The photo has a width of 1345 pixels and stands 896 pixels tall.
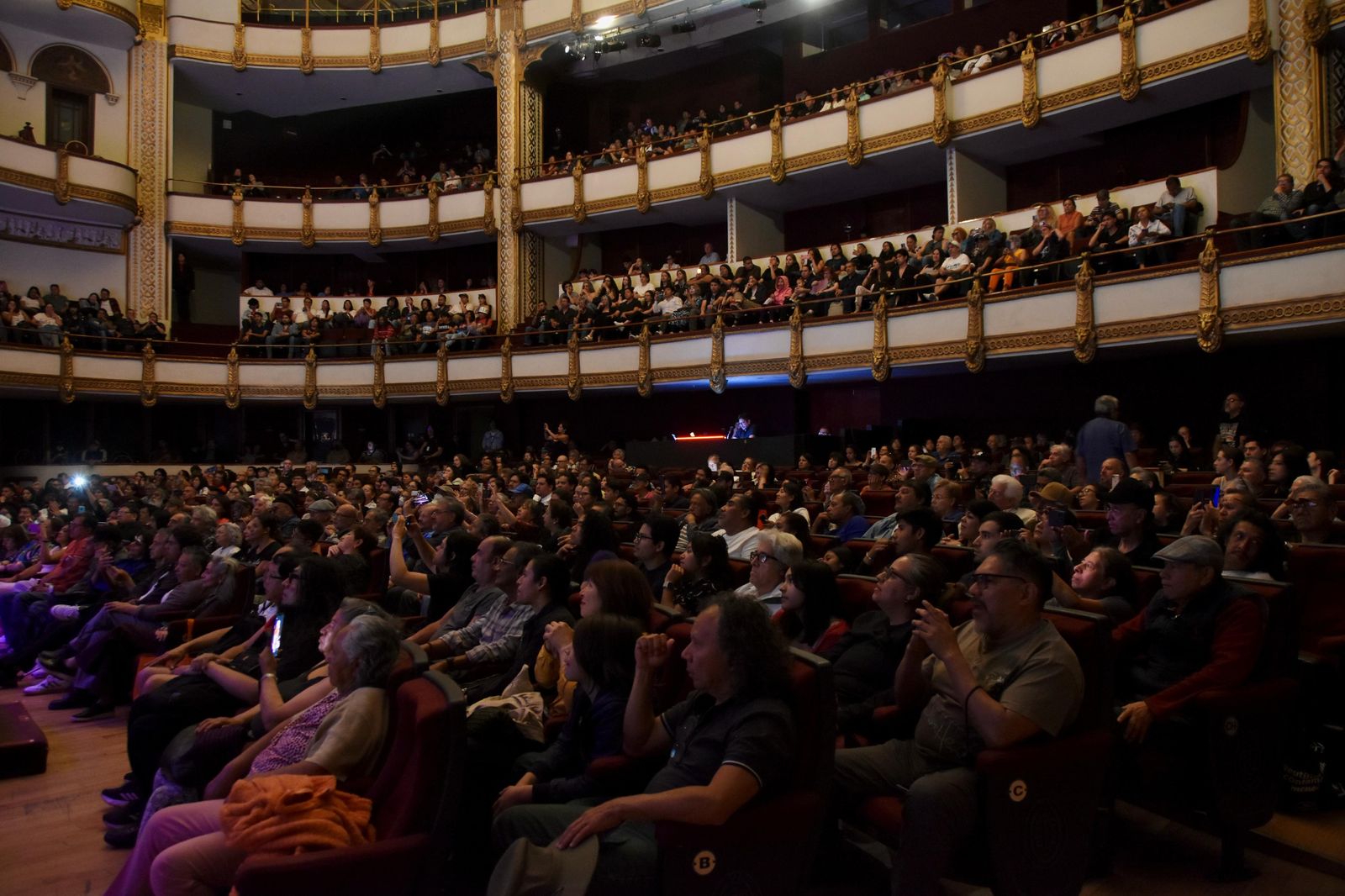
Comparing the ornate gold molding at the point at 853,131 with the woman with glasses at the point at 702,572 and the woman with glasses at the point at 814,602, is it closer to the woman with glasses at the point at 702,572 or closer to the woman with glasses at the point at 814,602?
the woman with glasses at the point at 702,572

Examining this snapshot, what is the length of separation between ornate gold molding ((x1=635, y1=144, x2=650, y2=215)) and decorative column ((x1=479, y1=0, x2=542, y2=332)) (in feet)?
8.11

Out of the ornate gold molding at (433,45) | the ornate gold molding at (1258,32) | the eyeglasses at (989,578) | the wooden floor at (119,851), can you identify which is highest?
the ornate gold molding at (433,45)

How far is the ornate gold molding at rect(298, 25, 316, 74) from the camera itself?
55.3 ft

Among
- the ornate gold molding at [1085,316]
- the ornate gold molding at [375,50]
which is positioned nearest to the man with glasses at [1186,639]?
the ornate gold molding at [1085,316]

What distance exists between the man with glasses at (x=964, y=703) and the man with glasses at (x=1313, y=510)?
190 cm

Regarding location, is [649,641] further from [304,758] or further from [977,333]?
[977,333]

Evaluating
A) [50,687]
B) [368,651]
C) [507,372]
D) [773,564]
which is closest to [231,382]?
[507,372]

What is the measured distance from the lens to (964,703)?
2.28 metres

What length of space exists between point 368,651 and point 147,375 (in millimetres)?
14746

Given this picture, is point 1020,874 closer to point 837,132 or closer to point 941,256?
point 941,256

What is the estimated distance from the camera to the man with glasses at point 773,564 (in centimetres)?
342

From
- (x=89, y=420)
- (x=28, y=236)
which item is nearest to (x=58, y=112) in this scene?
(x=28, y=236)

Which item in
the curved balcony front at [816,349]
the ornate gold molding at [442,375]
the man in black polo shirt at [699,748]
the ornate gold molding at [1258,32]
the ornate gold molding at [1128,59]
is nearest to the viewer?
the man in black polo shirt at [699,748]

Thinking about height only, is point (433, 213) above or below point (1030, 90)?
above
